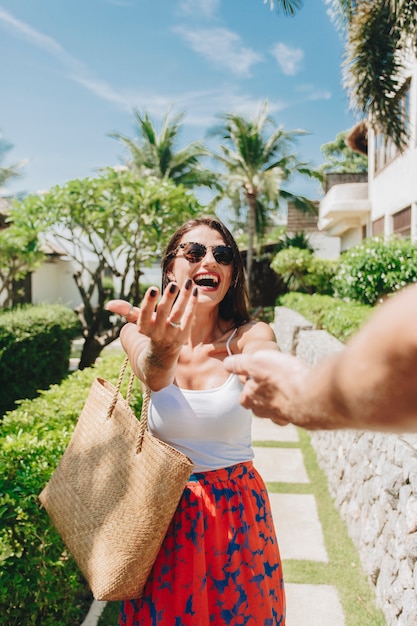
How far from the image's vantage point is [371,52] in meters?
9.54

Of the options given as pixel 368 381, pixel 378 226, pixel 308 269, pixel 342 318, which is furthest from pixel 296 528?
pixel 308 269

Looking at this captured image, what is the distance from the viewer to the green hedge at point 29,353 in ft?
25.8

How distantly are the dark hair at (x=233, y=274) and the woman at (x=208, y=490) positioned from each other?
0.09m

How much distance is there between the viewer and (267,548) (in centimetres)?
189

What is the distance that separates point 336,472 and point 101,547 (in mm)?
3625

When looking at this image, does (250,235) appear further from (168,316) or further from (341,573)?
(168,316)

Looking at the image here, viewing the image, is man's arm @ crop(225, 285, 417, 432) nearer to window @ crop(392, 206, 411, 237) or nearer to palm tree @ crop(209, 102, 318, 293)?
window @ crop(392, 206, 411, 237)

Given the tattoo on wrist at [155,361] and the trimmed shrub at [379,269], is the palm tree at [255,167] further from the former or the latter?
the tattoo on wrist at [155,361]

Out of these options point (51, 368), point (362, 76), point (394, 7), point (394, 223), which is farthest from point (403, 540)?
point (394, 223)

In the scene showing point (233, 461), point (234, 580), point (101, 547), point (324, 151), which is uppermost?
point (324, 151)

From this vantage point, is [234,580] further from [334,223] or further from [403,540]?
[334,223]

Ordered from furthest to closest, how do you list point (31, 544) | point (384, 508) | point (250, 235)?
point (250, 235)
point (384, 508)
point (31, 544)

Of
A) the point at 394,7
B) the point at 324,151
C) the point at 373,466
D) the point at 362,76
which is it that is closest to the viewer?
the point at 373,466

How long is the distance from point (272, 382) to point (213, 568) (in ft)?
3.40
